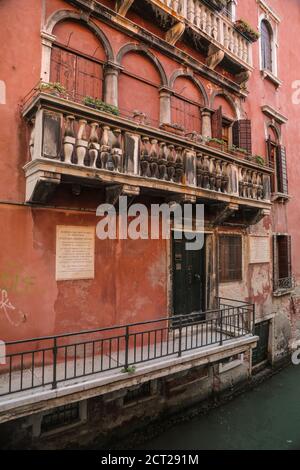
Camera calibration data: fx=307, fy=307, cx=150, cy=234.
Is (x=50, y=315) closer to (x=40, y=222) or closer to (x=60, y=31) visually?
(x=40, y=222)

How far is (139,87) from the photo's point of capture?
7.55m

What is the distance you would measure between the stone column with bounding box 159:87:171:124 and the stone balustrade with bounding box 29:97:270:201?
1.01 meters

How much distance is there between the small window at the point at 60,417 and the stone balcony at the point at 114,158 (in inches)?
167

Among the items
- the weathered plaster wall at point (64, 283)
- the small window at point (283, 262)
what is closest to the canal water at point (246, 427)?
the weathered plaster wall at point (64, 283)

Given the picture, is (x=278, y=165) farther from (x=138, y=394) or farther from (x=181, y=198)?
(x=138, y=394)

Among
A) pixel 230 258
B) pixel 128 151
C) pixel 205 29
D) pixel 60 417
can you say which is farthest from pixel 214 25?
pixel 60 417

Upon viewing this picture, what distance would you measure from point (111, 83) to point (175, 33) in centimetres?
257

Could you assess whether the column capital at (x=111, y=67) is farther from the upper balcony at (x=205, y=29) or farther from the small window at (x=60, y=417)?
the small window at (x=60, y=417)

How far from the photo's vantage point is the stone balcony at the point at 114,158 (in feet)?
16.5

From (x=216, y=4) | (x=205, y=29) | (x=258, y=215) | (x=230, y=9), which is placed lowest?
(x=258, y=215)

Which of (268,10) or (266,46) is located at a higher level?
(268,10)

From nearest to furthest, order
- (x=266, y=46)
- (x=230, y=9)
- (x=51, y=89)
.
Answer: (x=51, y=89)
(x=230, y=9)
(x=266, y=46)

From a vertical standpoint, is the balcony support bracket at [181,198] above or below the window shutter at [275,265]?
above
